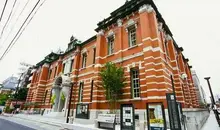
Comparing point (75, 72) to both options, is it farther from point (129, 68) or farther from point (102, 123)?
point (102, 123)

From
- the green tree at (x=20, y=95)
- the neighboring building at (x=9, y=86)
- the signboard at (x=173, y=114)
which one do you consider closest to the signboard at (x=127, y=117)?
the signboard at (x=173, y=114)

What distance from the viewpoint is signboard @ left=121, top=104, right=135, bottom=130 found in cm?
673

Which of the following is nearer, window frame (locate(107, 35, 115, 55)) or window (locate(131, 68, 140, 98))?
window (locate(131, 68, 140, 98))

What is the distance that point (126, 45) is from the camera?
1209cm

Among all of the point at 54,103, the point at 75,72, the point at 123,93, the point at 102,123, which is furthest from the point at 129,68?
the point at 54,103

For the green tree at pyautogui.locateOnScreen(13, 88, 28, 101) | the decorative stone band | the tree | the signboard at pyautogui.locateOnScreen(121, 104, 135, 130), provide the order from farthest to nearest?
the green tree at pyautogui.locateOnScreen(13, 88, 28, 101)
the decorative stone band
the tree
the signboard at pyautogui.locateOnScreen(121, 104, 135, 130)

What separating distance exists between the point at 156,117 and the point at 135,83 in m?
4.57

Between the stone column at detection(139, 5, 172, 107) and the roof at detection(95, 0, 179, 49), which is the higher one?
the roof at detection(95, 0, 179, 49)

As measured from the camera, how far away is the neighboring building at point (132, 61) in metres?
9.23

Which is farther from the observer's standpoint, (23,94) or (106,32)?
(23,94)

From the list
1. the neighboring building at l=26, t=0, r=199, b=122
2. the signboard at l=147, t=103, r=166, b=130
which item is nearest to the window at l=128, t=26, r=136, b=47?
the neighboring building at l=26, t=0, r=199, b=122

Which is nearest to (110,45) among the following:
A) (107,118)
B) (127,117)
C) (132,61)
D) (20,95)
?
(132,61)

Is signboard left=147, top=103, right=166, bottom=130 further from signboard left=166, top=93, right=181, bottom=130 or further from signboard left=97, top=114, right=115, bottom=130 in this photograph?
signboard left=97, top=114, right=115, bottom=130

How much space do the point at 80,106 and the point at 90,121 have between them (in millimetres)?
1920
